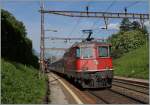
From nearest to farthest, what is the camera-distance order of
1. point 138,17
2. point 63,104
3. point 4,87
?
point 4,87 → point 63,104 → point 138,17

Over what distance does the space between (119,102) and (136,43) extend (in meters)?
53.5

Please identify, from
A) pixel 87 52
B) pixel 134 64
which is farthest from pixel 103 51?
pixel 134 64

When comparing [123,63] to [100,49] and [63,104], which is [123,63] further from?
[63,104]

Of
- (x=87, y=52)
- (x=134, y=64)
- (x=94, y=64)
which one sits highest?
(x=87, y=52)

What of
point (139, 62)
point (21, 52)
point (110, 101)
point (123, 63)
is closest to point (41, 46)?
point (21, 52)

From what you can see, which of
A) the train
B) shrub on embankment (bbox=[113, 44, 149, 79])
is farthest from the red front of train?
shrub on embankment (bbox=[113, 44, 149, 79])

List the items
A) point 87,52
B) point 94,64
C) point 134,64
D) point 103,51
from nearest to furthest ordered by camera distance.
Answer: point 94,64
point 103,51
point 87,52
point 134,64

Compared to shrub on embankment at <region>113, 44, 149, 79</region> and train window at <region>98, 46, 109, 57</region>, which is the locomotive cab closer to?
train window at <region>98, 46, 109, 57</region>

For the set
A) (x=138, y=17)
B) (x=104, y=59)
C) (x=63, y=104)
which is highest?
(x=138, y=17)

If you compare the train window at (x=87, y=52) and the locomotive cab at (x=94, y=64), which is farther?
the train window at (x=87, y=52)

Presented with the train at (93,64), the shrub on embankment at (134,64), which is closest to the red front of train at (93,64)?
the train at (93,64)

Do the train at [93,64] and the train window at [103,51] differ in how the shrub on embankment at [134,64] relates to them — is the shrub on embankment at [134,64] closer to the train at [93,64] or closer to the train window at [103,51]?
the train window at [103,51]

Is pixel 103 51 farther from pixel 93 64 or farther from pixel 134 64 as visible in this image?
pixel 134 64

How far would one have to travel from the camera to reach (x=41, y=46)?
3366cm
